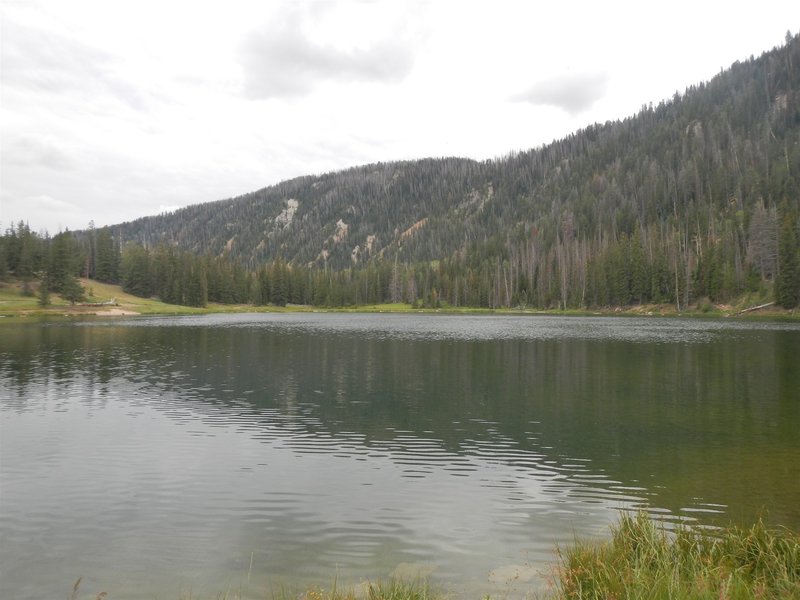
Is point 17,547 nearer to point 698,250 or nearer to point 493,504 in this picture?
point 493,504

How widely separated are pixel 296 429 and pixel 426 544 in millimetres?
11933

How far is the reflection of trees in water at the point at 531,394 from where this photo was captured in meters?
18.0

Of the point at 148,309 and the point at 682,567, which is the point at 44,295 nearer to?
the point at 148,309

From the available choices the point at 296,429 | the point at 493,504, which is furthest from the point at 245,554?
the point at 296,429

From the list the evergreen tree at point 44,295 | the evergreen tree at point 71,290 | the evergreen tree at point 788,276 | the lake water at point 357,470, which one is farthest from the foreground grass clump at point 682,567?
the evergreen tree at point 71,290

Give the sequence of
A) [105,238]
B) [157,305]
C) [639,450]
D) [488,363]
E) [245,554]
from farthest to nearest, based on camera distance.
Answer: [105,238] → [157,305] → [488,363] → [639,450] → [245,554]

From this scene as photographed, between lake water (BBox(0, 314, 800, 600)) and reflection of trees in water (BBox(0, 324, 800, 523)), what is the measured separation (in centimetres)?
17

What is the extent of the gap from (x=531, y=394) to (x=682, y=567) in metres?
21.6

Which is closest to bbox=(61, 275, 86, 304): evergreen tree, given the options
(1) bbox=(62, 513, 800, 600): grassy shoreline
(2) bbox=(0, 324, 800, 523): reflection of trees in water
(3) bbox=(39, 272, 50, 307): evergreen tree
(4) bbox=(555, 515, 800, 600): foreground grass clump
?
(3) bbox=(39, 272, 50, 307): evergreen tree

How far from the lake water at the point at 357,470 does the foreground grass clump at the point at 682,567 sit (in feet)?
4.56

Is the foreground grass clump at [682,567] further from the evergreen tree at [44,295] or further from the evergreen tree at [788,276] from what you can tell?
the evergreen tree at [44,295]

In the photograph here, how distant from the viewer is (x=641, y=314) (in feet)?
453

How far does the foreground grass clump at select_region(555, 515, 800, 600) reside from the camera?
7562 mm

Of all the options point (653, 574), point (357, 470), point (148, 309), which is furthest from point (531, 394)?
point (148, 309)
